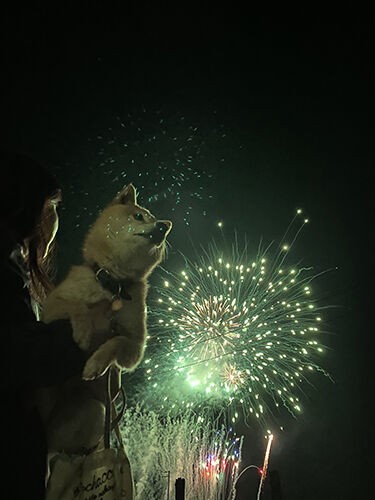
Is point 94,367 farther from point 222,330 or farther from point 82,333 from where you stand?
point 222,330

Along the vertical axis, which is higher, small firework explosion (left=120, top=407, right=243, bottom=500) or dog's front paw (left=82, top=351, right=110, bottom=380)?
dog's front paw (left=82, top=351, right=110, bottom=380)

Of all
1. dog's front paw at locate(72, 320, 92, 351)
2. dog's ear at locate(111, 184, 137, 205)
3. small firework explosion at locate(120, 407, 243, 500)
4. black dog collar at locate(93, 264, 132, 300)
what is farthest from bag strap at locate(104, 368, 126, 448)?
small firework explosion at locate(120, 407, 243, 500)

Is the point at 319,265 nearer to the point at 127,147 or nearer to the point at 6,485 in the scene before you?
the point at 127,147

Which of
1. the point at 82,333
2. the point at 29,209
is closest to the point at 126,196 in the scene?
the point at 29,209

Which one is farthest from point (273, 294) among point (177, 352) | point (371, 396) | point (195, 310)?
point (371, 396)

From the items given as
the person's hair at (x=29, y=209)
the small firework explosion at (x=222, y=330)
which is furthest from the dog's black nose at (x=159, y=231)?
the small firework explosion at (x=222, y=330)

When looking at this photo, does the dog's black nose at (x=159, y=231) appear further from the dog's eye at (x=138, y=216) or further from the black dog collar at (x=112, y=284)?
the black dog collar at (x=112, y=284)

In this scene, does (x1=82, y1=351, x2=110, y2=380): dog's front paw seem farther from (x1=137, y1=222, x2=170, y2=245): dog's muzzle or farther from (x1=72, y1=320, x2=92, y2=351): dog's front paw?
(x1=137, y1=222, x2=170, y2=245): dog's muzzle
